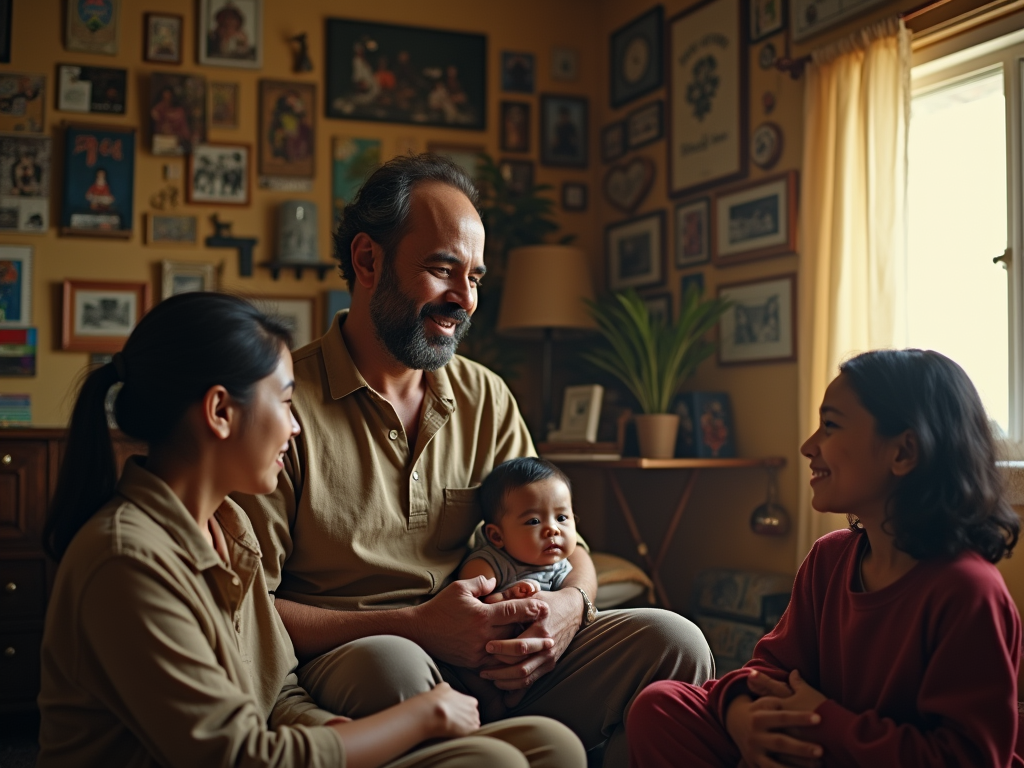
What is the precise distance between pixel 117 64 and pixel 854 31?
2.90 m

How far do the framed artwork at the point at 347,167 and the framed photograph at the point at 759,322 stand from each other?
5.44ft

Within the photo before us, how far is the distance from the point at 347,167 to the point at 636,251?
4.37ft

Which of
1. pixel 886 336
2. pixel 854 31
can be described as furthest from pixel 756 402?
pixel 854 31

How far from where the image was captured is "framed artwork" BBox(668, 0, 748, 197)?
3.79m

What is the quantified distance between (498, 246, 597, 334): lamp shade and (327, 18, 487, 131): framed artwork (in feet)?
2.74

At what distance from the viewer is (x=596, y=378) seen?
4.45 m

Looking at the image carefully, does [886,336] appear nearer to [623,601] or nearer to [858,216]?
[858,216]

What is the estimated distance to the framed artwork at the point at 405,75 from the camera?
172 inches

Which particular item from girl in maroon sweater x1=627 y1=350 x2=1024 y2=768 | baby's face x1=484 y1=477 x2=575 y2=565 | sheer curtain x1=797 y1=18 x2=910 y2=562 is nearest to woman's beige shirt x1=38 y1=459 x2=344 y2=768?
girl in maroon sweater x1=627 y1=350 x2=1024 y2=768

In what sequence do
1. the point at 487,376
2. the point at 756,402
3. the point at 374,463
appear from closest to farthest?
the point at 374,463 < the point at 487,376 < the point at 756,402

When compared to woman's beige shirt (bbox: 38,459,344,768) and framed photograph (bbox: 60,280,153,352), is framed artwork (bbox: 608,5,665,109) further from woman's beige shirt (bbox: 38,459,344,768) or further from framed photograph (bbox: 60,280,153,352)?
woman's beige shirt (bbox: 38,459,344,768)

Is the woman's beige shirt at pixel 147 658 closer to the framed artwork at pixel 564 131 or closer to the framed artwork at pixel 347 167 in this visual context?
the framed artwork at pixel 347 167

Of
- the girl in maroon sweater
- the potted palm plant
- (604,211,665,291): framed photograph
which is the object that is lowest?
the girl in maroon sweater

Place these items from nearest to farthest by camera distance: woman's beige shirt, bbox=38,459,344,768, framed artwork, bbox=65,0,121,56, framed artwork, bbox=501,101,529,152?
1. woman's beige shirt, bbox=38,459,344,768
2. framed artwork, bbox=65,0,121,56
3. framed artwork, bbox=501,101,529,152
